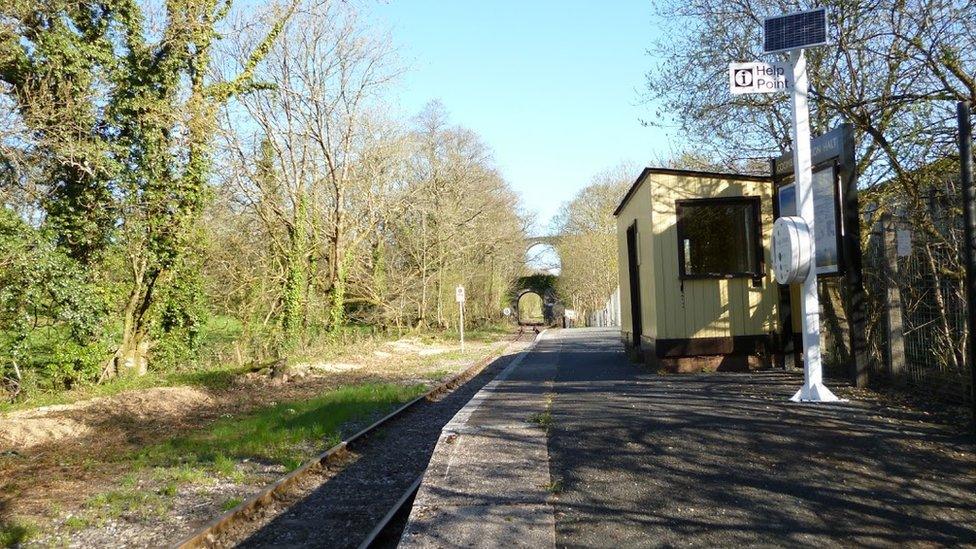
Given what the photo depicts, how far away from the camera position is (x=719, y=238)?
12.1 m

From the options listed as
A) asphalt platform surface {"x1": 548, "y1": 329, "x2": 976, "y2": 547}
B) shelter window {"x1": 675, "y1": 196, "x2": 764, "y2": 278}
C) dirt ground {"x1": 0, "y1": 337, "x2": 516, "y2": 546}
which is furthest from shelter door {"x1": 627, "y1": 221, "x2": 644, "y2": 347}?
asphalt platform surface {"x1": 548, "y1": 329, "x2": 976, "y2": 547}

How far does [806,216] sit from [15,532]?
26.2ft

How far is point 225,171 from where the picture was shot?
78.9 ft

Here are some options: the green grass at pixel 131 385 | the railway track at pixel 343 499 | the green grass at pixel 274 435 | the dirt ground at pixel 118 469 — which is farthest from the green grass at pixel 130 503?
the green grass at pixel 131 385

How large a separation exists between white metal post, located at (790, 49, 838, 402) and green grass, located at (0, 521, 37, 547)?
7182 millimetres

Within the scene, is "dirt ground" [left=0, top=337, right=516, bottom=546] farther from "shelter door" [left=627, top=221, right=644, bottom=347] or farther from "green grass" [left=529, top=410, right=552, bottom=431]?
"shelter door" [left=627, top=221, right=644, bottom=347]

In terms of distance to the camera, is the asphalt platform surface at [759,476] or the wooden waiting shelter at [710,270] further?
the wooden waiting shelter at [710,270]

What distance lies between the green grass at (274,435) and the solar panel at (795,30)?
23.1ft

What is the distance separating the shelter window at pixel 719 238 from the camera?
11.9m

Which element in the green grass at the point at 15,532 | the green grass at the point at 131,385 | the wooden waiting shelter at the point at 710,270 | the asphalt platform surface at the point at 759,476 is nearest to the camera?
the asphalt platform surface at the point at 759,476

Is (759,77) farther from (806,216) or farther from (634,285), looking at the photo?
(634,285)

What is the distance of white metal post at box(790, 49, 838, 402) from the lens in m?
7.83

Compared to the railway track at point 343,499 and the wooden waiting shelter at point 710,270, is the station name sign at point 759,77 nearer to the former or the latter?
the wooden waiting shelter at point 710,270

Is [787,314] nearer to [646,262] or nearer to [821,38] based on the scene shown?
[646,262]
